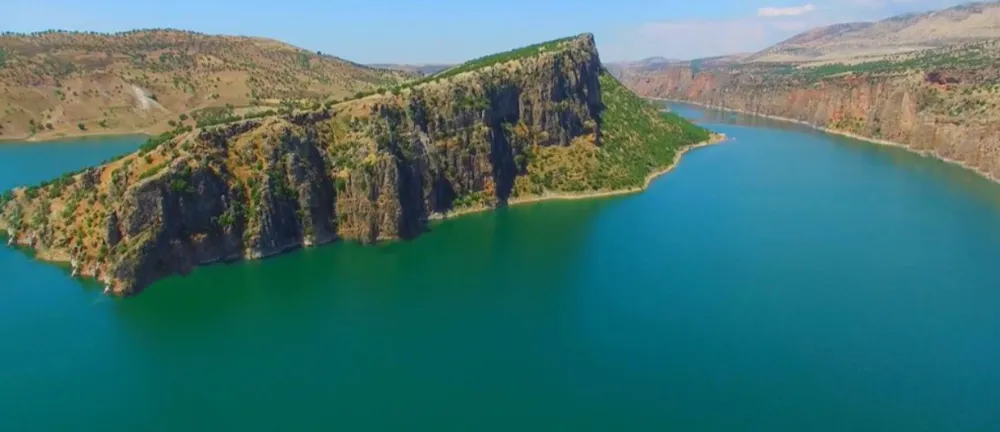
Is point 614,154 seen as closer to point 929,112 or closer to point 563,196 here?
point 563,196

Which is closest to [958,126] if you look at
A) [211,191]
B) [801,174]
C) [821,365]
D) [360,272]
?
[801,174]

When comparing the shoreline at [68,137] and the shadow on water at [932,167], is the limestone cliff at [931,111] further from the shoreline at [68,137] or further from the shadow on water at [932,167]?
the shoreline at [68,137]

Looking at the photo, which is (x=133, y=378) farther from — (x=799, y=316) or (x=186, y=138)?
(x=799, y=316)

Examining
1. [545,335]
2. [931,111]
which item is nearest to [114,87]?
[545,335]

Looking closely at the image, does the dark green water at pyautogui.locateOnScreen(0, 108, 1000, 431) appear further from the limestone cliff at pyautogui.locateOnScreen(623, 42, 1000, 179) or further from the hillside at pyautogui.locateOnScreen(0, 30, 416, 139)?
the hillside at pyautogui.locateOnScreen(0, 30, 416, 139)

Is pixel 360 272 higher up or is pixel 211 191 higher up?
pixel 211 191

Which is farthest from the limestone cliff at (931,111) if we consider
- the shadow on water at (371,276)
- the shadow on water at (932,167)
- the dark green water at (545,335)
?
the shadow on water at (371,276)
